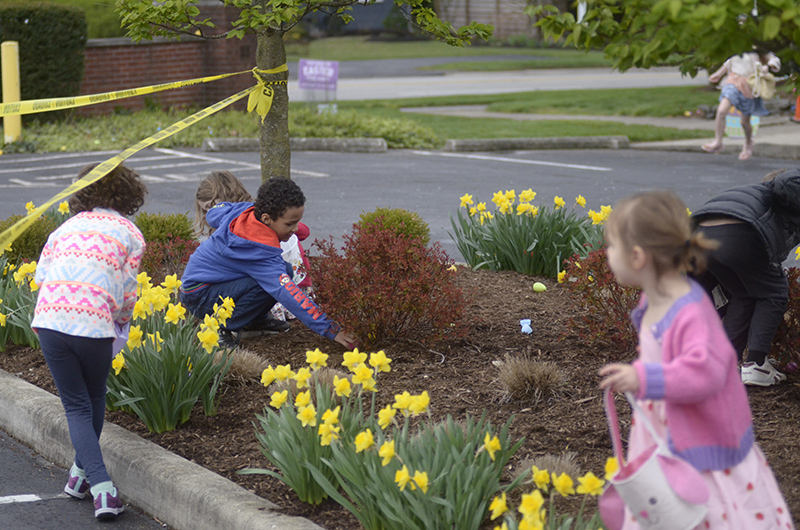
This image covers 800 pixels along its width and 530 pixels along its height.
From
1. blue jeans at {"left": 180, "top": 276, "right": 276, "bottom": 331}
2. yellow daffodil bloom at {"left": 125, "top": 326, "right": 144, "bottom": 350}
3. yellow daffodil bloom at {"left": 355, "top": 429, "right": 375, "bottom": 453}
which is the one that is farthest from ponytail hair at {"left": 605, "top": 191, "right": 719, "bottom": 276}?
blue jeans at {"left": 180, "top": 276, "right": 276, "bottom": 331}

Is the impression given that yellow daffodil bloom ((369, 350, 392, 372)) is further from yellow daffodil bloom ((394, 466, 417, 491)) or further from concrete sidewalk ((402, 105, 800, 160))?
concrete sidewalk ((402, 105, 800, 160))

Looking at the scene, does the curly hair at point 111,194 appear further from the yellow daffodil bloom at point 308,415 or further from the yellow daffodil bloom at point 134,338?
the yellow daffodil bloom at point 308,415

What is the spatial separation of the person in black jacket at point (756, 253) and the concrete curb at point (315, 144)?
35.0ft

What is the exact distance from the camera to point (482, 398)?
3998mm

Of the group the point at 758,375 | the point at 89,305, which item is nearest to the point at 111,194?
the point at 89,305

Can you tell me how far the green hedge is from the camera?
49.0 feet

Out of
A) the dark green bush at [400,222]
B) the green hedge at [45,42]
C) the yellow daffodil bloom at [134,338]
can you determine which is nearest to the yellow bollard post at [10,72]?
the green hedge at [45,42]

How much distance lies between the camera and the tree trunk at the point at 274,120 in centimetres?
547

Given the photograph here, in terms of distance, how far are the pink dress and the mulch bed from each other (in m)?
0.89

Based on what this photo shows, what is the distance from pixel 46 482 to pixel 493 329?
2.39 meters

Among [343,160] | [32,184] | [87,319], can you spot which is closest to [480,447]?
[87,319]

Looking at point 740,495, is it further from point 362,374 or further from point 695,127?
point 695,127

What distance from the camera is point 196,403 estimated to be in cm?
401

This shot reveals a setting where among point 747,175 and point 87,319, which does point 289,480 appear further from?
point 747,175
